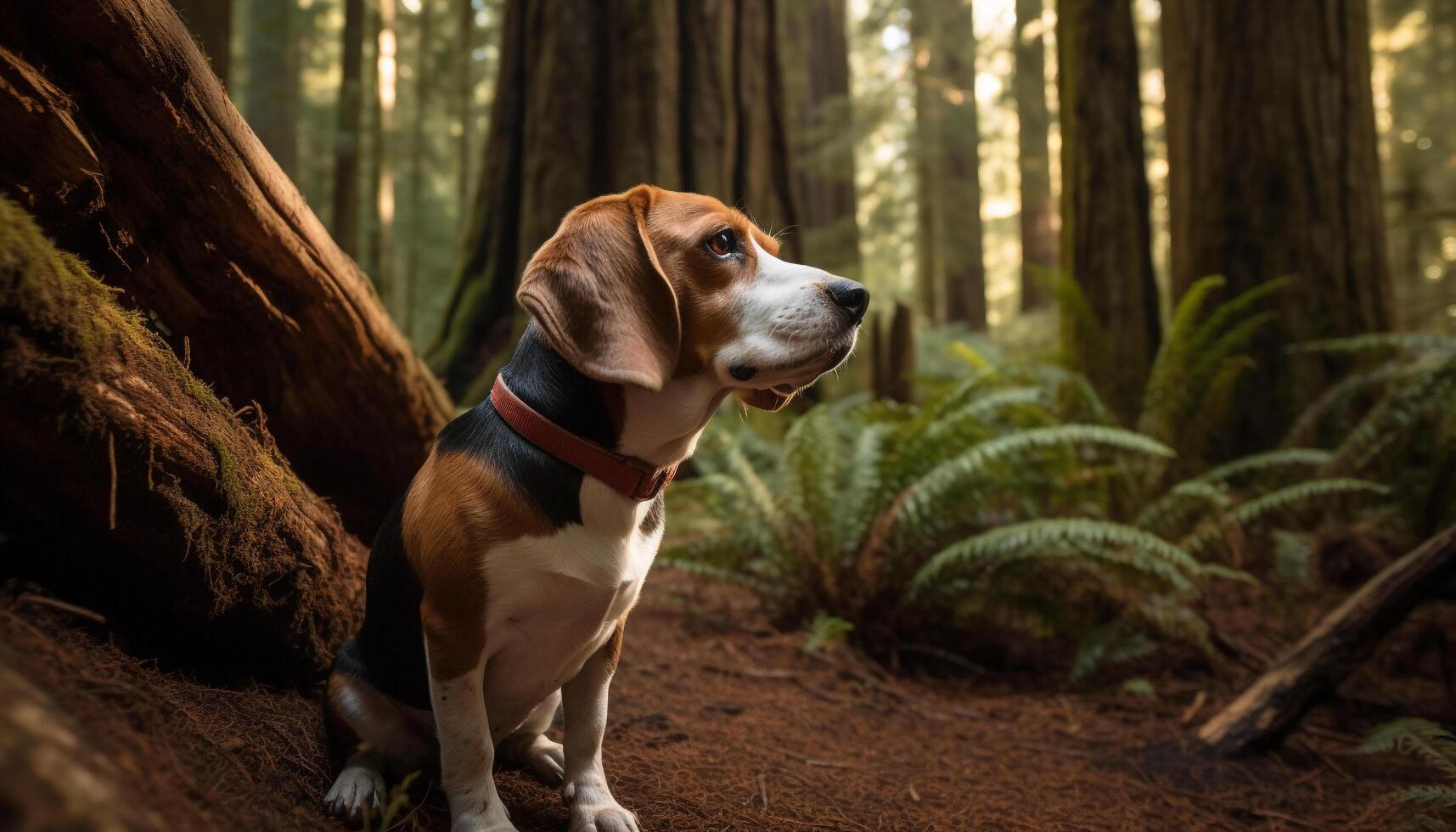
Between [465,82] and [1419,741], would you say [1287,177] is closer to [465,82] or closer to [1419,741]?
[1419,741]

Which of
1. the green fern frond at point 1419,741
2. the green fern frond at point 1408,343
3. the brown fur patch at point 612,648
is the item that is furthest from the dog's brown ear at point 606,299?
the green fern frond at point 1408,343

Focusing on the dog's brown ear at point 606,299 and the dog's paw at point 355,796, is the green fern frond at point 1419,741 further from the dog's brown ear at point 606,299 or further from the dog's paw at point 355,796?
the dog's paw at point 355,796

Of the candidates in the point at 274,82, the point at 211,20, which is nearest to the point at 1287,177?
the point at 211,20

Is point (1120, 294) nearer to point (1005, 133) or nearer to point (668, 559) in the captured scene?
point (668, 559)

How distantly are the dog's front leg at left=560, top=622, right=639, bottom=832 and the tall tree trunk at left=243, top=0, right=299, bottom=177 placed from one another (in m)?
10.0

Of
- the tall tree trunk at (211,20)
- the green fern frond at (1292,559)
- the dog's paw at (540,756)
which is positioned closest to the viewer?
the dog's paw at (540,756)

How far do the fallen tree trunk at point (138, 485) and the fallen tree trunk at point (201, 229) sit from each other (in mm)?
257

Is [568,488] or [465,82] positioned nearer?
[568,488]

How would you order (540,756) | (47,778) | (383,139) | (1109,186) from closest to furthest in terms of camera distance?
(47,778), (540,756), (1109,186), (383,139)

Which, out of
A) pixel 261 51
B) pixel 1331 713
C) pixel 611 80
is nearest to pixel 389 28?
pixel 261 51

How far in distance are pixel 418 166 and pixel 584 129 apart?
13.8m

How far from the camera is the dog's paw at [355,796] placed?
7.36 feet

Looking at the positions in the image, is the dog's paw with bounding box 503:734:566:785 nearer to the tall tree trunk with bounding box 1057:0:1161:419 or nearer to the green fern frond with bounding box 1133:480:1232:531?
the green fern frond with bounding box 1133:480:1232:531

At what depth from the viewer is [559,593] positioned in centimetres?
216
